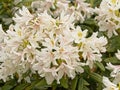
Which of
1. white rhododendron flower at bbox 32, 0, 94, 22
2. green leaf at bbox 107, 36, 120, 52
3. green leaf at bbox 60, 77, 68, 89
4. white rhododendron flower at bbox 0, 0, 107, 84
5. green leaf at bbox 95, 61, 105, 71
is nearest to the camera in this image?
white rhododendron flower at bbox 0, 0, 107, 84

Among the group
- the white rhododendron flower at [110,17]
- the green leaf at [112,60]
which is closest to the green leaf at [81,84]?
the green leaf at [112,60]

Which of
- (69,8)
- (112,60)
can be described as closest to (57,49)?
(112,60)

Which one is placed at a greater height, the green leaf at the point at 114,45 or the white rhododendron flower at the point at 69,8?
the white rhododendron flower at the point at 69,8

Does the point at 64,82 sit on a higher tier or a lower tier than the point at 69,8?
lower

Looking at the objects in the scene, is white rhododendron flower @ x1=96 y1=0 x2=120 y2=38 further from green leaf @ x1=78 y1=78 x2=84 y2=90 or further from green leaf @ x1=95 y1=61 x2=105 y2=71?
green leaf @ x1=78 y1=78 x2=84 y2=90

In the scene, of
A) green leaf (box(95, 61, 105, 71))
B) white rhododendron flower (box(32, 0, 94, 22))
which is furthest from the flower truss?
white rhododendron flower (box(32, 0, 94, 22))

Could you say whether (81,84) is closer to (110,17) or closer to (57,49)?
(57,49)

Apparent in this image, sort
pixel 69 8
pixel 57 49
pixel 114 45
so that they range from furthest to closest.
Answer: pixel 69 8 → pixel 114 45 → pixel 57 49

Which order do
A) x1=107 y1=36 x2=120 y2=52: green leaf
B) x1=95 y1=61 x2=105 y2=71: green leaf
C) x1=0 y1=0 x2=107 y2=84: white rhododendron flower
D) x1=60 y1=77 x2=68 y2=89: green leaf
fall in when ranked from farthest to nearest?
x1=107 y1=36 x2=120 y2=52: green leaf
x1=95 y1=61 x2=105 y2=71: green leaf
x1=60 y1=77 x2=68 y2=89: green leaf
x1=0 y1=0 x2=107 y2=84: white rhododendron flower

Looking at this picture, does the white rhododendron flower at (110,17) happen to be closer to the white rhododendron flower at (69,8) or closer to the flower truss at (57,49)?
the flower truss at (57,49)
